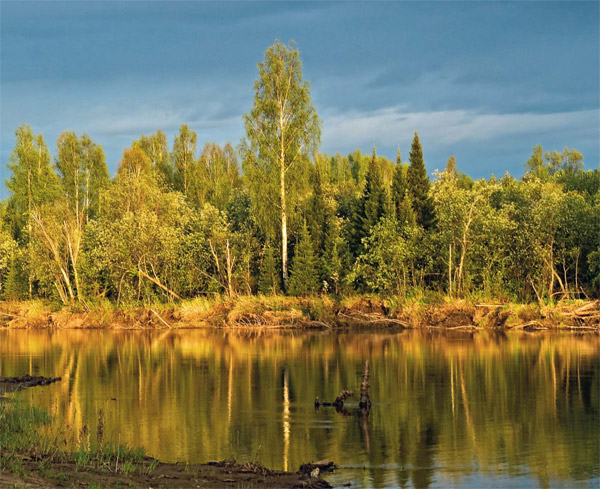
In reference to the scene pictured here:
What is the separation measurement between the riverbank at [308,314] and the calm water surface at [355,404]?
5684 mm

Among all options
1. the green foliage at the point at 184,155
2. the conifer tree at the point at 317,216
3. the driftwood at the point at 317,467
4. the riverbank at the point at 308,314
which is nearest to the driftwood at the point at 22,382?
the driftwood at the point at 317,467

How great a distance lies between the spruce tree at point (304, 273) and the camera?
219 ft

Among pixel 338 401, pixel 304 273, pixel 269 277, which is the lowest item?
pixel 338 401

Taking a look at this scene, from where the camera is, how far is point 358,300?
62812mm

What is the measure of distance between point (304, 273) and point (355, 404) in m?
40.7

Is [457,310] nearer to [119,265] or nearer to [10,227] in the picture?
[119,265]

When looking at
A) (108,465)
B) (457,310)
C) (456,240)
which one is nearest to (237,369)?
(108,465)

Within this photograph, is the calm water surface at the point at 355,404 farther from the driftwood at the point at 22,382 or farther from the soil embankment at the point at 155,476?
the soil embankment at the point at 155,476

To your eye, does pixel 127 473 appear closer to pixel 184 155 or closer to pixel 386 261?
pixel 386 261

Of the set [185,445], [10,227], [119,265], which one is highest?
[10,227]

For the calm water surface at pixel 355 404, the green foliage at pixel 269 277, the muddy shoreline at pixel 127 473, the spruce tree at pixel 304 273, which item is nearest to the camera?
the muddy shoreline at pixel 127 473

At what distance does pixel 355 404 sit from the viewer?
26.5 meters

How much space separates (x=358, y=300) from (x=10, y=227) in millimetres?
52611

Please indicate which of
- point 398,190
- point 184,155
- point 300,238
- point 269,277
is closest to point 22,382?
point 269,277
